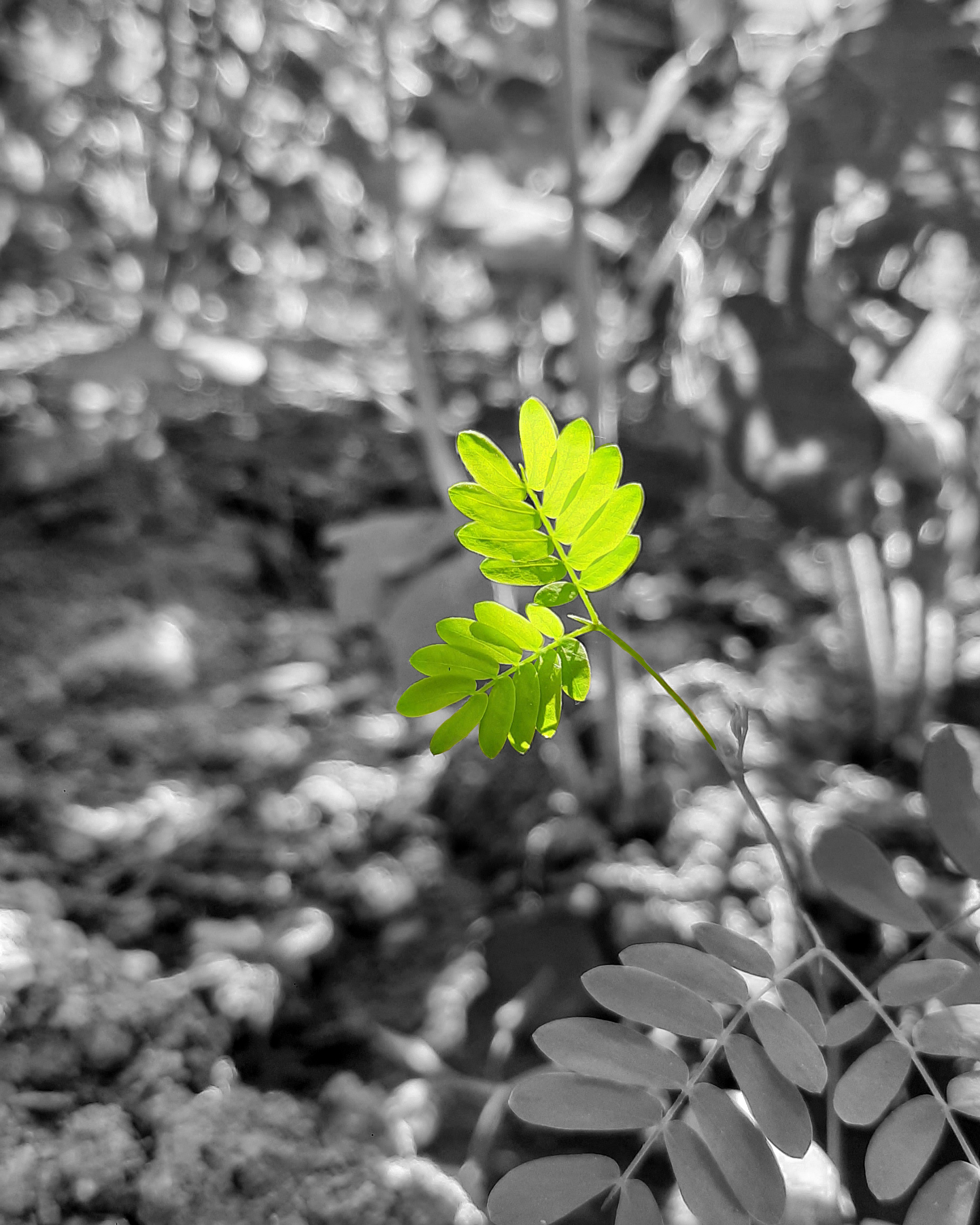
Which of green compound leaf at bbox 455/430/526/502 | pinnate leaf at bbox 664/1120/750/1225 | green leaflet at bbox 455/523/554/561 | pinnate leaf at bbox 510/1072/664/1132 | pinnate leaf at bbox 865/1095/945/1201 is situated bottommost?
pinnate leaf at bbox 664/1120/750/1225

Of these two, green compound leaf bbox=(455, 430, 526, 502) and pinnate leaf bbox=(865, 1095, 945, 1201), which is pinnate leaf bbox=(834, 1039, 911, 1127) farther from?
green compound leaf bbox=(455, 430, 526, 502)

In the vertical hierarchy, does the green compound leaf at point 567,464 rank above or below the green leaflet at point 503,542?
above

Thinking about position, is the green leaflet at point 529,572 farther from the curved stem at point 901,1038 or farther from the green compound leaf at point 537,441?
the curved stem at point 901,1038

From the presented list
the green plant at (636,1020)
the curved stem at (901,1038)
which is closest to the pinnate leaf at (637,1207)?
the green plant at (636,1020)

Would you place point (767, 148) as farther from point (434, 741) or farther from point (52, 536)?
point (52, 536)

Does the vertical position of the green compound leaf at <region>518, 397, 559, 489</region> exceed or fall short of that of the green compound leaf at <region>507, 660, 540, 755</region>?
it exceeds it

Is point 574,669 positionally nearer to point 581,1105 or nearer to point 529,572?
point 529,572

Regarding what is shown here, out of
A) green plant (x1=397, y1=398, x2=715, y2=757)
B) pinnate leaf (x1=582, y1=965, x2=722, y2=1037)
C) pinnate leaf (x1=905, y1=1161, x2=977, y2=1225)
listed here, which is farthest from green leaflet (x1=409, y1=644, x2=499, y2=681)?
pinnate leaf (x1=905, y1=1161, x2=977, y2=1225)
